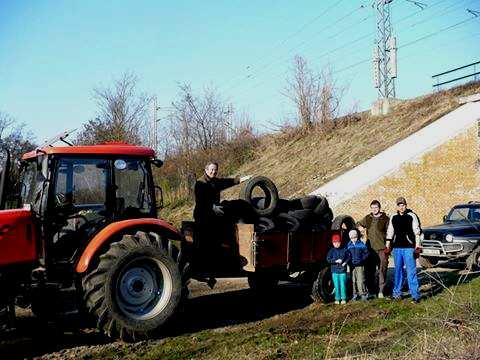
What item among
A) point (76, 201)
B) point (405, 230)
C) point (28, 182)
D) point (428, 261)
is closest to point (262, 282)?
point (405, 230)

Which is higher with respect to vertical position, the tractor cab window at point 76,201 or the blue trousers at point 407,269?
the tractor cab window at point 76,201

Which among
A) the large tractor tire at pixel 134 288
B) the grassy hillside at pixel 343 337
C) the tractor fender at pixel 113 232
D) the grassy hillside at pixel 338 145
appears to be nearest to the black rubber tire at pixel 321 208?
the grassy hillside at pixel 343 337

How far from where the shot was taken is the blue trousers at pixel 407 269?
340 inches

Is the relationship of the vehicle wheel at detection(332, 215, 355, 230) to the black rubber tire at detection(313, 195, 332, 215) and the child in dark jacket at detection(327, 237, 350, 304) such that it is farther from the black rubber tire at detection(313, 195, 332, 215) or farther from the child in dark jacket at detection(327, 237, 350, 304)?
the child in dark jacket at detection(327, 237, 350, 304)

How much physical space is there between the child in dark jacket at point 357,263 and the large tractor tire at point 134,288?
3.17 meters

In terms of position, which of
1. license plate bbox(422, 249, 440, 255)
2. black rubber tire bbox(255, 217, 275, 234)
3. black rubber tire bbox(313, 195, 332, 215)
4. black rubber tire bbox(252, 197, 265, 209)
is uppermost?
black rubber tire bbox(252, 197, 265, 209)

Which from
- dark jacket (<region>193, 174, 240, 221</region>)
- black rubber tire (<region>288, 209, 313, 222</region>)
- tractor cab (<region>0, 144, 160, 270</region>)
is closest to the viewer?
tractor cab (<region>0, 144, 160, 270</region>)

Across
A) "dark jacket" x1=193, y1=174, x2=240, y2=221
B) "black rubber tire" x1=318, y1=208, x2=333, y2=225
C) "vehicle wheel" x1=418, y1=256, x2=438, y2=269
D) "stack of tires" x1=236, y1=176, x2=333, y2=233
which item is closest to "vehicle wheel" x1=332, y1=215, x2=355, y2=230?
"black rubber tire" x1=318, y1=208, x2=333, y2=225

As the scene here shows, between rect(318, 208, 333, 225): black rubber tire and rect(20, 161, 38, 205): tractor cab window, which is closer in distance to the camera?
rect(20, 161, 38, 205): tractor cab window

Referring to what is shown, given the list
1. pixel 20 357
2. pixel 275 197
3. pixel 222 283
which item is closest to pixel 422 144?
pixel 222 283

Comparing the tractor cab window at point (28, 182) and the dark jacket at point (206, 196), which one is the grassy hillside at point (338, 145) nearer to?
the dark jacket at point (206, 196)

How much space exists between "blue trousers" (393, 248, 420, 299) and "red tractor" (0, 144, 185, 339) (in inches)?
148

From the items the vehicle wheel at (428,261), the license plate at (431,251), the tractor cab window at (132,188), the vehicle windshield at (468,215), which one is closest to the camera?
the tractor cab window at (132,188)

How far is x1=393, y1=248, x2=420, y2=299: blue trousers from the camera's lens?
864cm
